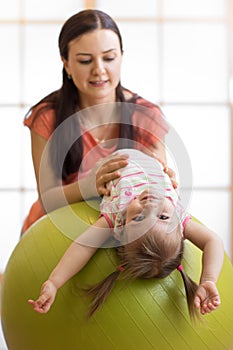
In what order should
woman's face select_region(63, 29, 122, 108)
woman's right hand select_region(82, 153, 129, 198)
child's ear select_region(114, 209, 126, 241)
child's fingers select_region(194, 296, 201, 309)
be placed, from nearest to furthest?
child's fingers select_region(194, 296, 201, 309) < child's ear select_region(114, 209, 126, 241) < woman's right hand select_region(82, 153, 129, 198) < woman's face select_region(63, 29, 122, 108)

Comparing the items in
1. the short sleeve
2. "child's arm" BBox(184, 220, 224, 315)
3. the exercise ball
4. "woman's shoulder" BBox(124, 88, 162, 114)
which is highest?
"woman's shoulder" BBox(124, 88, 162, 114)

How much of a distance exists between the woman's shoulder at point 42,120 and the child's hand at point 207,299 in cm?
83

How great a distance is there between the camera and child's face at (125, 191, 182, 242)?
1478 millimetres

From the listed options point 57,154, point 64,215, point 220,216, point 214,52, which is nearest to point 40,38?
point 214,52

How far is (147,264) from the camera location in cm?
148

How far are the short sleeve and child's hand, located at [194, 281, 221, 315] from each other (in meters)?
0.82

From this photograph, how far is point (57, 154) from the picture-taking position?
206 centimetres

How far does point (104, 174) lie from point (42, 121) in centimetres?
47

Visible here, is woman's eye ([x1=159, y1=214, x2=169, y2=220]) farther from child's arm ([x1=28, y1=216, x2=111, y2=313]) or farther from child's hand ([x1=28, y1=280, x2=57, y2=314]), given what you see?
child's hand ([x1=28, y1=280, x2=57, y2=314])

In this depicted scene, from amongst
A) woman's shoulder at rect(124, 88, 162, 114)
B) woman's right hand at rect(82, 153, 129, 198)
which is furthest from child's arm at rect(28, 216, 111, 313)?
woman's shoulder at rect(124, 88, 162, 114)

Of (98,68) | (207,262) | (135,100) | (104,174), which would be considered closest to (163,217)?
(207,262)

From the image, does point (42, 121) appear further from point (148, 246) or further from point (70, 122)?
point (148, 246)

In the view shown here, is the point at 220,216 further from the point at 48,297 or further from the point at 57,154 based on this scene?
the point at 48,297

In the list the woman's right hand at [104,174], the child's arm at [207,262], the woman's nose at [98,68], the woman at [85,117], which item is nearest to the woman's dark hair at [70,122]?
the woman at [85,117]
